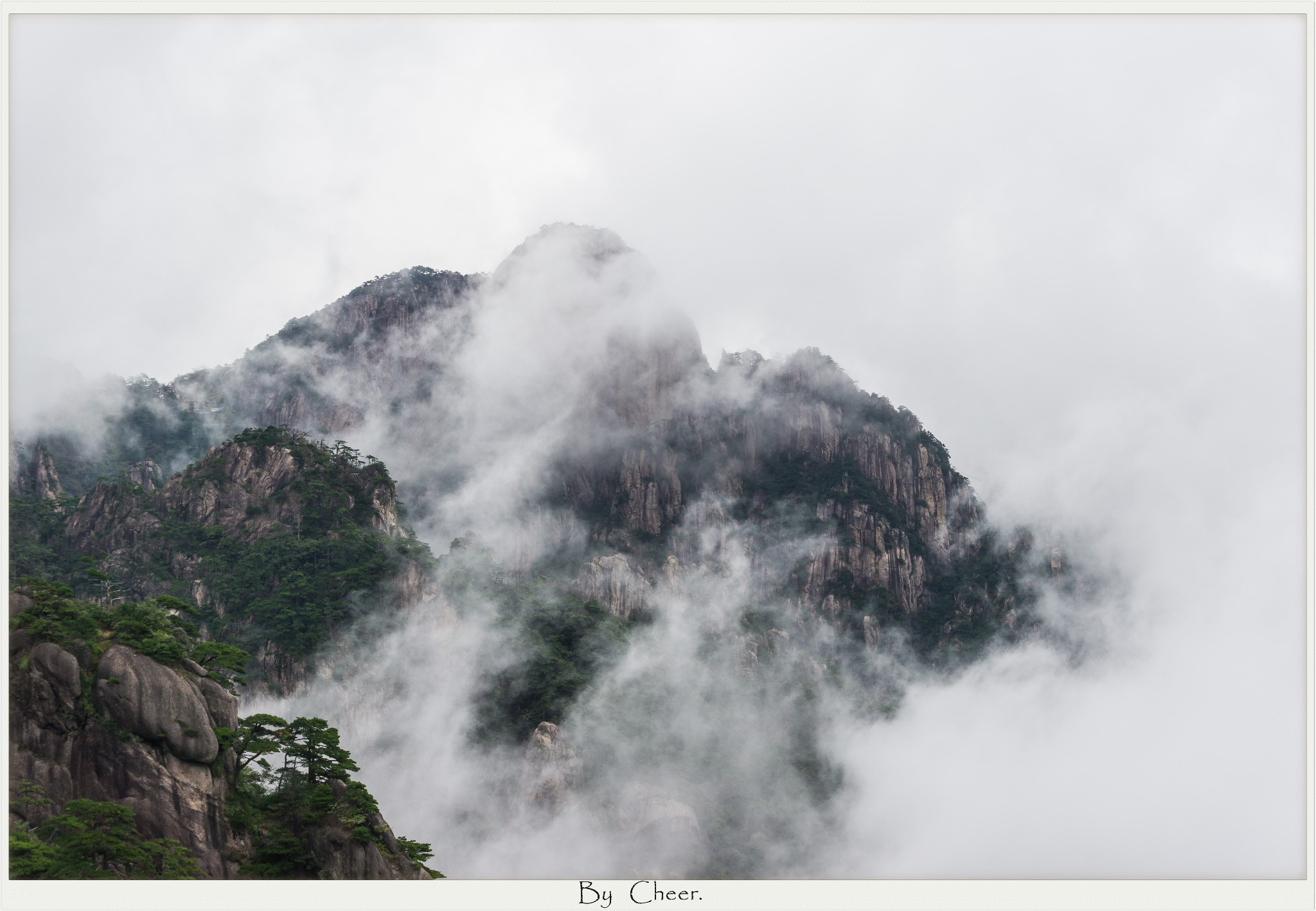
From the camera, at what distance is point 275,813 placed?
171 ft

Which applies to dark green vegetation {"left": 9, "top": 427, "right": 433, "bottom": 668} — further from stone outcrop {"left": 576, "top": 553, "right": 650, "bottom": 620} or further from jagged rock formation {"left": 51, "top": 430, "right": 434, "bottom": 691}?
stone outcrop {"left": 576, "top": 553, "right": 650, "bottom": 620}

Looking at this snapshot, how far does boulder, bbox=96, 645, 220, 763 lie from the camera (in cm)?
4722

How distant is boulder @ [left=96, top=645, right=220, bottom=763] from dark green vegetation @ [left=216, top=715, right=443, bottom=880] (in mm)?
1934

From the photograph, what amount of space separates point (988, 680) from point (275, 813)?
555 feet

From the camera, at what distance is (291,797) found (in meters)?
53.3

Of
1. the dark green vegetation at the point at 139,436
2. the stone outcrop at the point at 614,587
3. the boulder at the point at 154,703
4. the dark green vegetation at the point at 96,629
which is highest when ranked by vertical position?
the dark green vegetation at the point at 139,436

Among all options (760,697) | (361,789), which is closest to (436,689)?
(760,697)

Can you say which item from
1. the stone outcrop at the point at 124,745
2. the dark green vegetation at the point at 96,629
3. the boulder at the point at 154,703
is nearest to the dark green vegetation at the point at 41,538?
the dark green vegetation at the point at 96,629

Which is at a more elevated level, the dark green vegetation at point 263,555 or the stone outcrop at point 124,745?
the dark green vegetation at point 263,555

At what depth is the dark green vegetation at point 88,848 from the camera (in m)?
35.8

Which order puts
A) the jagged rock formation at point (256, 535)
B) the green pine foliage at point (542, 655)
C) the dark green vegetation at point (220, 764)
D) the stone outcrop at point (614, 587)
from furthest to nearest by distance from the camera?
the stone outcrop at point (614, 587), the green pine foliage at point (542, 655), the jagged rock formation at point (256, 535), the dark green vegetation at point (220, 764)

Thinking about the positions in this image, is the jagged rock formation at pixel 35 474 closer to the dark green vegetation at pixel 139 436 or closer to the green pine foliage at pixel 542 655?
the dark green vegetation at pixel 139 436

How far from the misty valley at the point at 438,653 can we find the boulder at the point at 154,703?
5.2 inches

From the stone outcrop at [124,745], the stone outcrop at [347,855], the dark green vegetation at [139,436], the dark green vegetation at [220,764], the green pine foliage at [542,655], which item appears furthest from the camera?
the dark green vegetation at [139,436]
